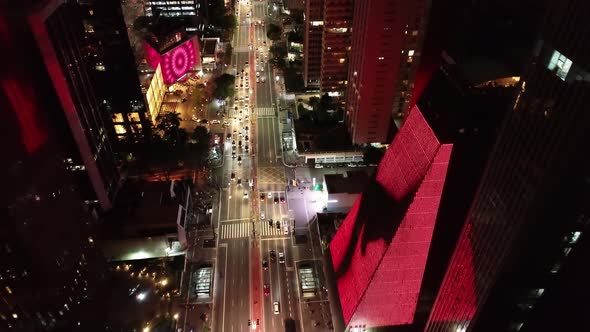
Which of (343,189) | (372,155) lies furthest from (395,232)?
(372,155)

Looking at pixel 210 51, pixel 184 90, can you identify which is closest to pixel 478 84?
pixel 184 90

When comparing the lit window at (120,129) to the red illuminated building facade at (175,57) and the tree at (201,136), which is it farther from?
the red illuminated building facade at (175,57)

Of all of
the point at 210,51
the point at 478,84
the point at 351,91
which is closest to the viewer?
the point at 478,84

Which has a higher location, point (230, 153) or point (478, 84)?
point (478, 84)

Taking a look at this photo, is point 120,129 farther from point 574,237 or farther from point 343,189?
point 574,237

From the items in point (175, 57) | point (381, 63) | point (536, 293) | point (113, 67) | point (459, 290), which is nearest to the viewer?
point (536, 293)

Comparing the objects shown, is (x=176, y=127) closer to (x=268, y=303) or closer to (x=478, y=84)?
(x=268, y=303)

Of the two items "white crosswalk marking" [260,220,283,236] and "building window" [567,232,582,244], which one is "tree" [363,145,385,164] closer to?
"white crosswalk marking" [260,220,283,236]
